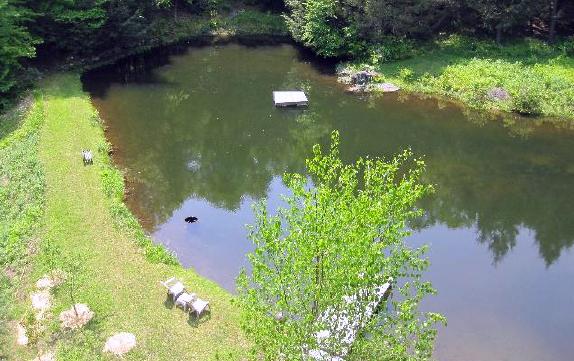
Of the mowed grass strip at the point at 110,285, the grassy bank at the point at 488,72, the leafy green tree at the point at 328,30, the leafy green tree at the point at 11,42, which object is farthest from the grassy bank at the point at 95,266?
the grassy bank at the point at 488,72

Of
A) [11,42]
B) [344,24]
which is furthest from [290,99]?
[11,42]

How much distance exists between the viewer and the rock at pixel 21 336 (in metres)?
19.2

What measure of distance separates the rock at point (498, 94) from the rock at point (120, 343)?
100 feet

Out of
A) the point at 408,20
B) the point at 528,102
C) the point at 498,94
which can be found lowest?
the point at 498,94

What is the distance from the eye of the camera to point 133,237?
24.7m

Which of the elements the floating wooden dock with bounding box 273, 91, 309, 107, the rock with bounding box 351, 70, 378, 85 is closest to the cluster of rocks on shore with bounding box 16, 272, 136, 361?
the floating wooden dock with bounding box 273, 91, 309, 107

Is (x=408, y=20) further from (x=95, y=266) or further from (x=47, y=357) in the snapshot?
(x=47, y=357)

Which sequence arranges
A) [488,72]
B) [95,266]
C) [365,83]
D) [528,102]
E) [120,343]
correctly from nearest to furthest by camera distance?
1. [120,343]
2. [95,266]
3. [528,102]
4. [488,72]
5. [365,83]

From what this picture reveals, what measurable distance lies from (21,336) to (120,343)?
346cm

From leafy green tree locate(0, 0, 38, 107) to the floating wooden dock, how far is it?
53.1 feet

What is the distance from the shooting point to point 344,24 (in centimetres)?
4659

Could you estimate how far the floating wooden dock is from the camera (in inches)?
1555

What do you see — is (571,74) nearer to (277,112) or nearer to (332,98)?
(332,98)

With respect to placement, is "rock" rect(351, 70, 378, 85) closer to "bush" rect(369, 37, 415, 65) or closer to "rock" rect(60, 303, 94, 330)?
"bush" rect(369, 37, 415, 65)
